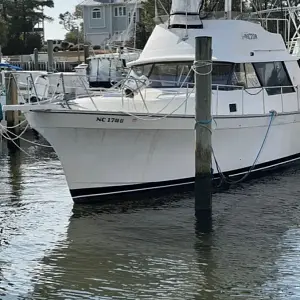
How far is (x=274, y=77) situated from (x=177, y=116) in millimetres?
3621

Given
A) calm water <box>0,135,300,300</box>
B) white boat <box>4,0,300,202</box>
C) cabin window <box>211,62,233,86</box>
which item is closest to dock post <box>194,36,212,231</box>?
calm water <box>0,135,300,300</box>

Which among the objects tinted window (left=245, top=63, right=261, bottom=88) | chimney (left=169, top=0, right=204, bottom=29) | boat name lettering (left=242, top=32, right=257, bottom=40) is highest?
chimney (left=169, top=0, right=204, bottom=29)

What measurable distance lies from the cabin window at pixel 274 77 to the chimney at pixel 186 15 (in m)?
1.62

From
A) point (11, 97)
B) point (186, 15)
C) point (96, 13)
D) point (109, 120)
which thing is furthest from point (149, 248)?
point (96, 13)

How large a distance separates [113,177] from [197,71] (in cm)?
272

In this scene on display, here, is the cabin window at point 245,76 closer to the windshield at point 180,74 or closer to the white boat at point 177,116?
the white boat at point 177,116

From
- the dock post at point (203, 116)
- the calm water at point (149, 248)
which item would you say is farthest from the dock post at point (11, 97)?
the dock post at point (203, 116)

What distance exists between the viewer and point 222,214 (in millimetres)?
11492

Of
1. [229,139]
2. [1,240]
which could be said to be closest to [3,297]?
[1,240]

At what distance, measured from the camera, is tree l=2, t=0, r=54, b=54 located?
191ft

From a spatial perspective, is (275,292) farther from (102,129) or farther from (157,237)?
(102,129)

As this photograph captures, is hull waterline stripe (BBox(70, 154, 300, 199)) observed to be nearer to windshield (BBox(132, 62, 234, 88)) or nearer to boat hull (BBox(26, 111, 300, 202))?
boat hull (BBox(26, 111, 300, 202))

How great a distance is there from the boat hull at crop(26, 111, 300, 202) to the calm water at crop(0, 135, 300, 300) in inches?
18.2

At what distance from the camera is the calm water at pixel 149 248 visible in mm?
8094
